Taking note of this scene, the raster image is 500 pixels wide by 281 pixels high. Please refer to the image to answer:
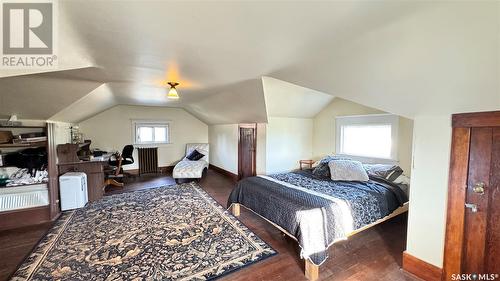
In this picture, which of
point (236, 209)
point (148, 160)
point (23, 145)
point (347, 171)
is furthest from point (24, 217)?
point (347, 171)

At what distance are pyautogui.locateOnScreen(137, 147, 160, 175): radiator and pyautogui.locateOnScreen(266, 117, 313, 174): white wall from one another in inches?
158

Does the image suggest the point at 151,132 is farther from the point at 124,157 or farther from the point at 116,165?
the point at 116,165

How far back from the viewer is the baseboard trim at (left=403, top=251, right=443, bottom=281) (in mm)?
1844

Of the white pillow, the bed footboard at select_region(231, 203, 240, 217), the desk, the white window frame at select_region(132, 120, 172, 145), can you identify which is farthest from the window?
the white pillow

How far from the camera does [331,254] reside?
2318 mm

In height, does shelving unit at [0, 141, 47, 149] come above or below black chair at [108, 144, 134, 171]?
above

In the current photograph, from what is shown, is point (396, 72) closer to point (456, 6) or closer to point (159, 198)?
point (456, 6)

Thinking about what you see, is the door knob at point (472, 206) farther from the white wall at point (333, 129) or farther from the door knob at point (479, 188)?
the white wall at point (333, 129)

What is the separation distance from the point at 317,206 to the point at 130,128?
6.13 m

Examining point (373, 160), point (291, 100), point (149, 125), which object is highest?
point (291, 100)

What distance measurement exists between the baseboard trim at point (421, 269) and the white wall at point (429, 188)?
4 cm

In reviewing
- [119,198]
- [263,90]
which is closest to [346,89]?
[263,90]

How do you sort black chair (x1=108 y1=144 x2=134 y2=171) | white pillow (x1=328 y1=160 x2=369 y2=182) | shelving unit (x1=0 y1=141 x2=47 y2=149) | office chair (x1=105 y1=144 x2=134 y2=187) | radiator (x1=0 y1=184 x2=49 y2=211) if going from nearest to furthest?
shelving unit (x1=0 y1=141 x2=47 y2=149) < radiator (x1=0 y1=184 x2=49 y2=211) < white pillow (x1=328 y1=160 x2=369 y2=182) < office chair (x1=105 y1=144 x2=134 y2=187) < black chair (x1=108 y1=144 x2=134 y2=171)

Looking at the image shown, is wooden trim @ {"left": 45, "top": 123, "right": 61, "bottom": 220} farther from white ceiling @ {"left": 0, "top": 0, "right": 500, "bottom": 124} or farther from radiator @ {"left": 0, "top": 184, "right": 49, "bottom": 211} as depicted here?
white ceiling @ {"left": 0, "top": 0, "right": 500, "bottom": 124}
